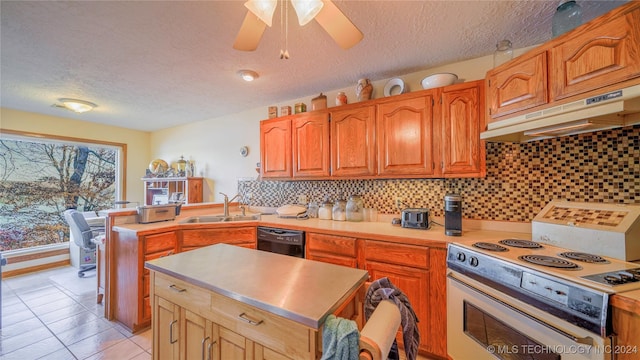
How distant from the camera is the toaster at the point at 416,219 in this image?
2.04 meters

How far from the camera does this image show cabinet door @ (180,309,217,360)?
1024mm

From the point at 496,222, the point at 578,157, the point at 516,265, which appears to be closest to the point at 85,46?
the point at 516,265

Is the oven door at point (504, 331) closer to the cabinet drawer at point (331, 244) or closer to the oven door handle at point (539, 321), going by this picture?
A: the oven door handle at point (539, 321)

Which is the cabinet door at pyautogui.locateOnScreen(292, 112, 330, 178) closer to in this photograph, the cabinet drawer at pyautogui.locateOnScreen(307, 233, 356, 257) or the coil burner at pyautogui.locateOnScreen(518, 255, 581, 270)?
the cabinet drawer at pyautogui.locateOnScreen(307, 233, 356, 257)

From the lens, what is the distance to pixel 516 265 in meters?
→ 1.21

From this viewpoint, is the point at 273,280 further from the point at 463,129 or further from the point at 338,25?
the point at 463,129

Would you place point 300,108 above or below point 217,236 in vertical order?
above

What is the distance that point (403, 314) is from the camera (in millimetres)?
835

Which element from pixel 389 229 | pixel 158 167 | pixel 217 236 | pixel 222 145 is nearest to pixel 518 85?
pixel 389 229

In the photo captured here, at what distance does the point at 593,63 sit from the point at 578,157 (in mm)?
759

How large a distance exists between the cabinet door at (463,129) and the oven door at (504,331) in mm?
837

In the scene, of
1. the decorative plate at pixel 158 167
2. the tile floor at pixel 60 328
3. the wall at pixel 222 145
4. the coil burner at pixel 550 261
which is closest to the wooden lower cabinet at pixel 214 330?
the tile floor at pixel 60 328

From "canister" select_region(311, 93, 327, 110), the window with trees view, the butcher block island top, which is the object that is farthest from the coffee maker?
the window with trees view

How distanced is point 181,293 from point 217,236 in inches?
57.0
